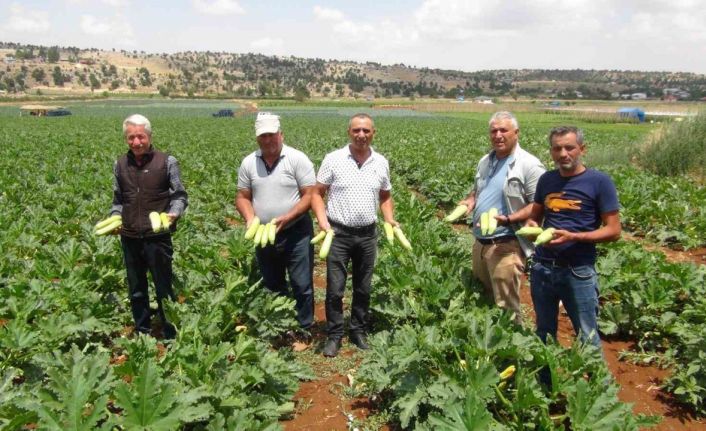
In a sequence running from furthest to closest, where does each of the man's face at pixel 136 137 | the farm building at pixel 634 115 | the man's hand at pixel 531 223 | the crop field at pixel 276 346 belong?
1. the farm building at pixel 634 115
2. the man's face at pixel 136 137
3. the man's hand at pixel 531 223
4. the crop field at pixel 276 346

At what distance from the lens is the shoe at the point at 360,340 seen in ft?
16.3

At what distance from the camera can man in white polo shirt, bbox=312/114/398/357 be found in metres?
4.50

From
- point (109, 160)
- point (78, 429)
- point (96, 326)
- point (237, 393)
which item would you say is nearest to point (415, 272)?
point (237, 393)

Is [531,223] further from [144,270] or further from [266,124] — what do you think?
[144,270]

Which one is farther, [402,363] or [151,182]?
[151,182]

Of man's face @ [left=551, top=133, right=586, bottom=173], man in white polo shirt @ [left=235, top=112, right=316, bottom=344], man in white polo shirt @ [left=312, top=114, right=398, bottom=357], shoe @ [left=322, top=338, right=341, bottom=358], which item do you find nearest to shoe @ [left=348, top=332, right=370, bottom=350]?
man in white polo shirt @ [left=312, top=114, right=398, bottom=357]

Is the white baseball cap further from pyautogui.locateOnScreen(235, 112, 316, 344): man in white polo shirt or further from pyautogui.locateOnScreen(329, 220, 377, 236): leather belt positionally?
pyautogui.locateOnScreen(329, 220, 377, 236): leather belt

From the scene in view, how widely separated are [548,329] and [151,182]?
143 inches

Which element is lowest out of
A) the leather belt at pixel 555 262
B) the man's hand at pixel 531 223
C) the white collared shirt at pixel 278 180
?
the leather belt at pixel 555 262

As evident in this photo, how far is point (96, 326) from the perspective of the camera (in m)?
4.56

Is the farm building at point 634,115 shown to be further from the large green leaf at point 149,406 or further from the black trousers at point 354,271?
the large green leaf at point 149,406

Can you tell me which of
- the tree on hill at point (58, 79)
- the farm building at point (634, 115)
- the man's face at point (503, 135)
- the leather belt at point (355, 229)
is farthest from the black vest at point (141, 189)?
→ the tree on hill at point (58, 79)

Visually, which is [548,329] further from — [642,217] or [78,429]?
[642,217]

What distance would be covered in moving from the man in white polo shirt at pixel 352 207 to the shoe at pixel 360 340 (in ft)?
0.13
